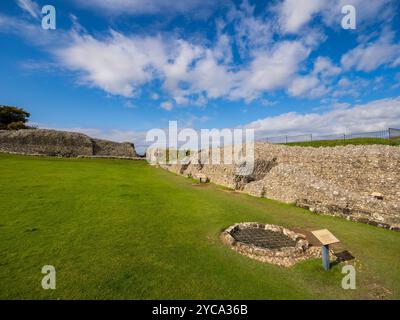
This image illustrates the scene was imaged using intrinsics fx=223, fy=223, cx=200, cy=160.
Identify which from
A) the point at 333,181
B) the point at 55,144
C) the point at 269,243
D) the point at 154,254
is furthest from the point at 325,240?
the point at 55,144

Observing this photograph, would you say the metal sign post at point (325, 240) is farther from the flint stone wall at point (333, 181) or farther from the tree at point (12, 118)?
the tree at point (12, 118)

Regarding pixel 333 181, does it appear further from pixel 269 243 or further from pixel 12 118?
pixel 12 118

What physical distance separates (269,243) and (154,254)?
4411 mm

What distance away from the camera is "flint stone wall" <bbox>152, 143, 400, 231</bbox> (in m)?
12.4

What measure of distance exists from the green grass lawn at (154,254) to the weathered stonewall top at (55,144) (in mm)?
35303

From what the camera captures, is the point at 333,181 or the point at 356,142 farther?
the point at 356,142

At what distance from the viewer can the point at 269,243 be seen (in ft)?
28.4

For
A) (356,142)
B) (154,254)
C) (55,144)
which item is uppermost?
(55,144)

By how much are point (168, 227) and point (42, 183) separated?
1101cm

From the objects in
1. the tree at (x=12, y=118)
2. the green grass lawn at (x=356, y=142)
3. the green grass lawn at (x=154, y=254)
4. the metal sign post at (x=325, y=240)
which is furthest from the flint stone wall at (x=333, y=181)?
the tree at (x=12, y=118)

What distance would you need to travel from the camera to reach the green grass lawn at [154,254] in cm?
560
